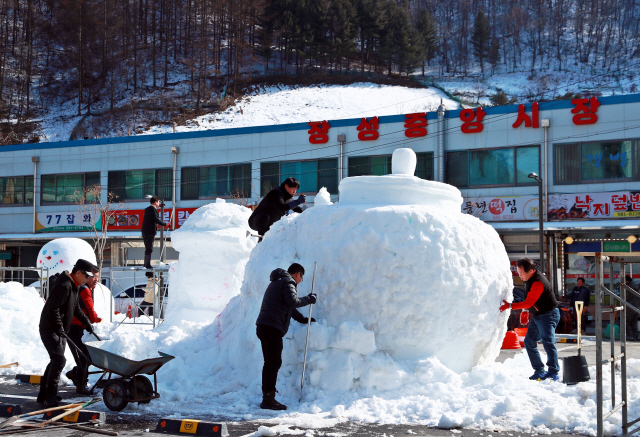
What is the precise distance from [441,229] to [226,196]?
19.9 meters

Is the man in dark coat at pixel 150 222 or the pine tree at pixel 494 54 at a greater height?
the pine tree at pixel 494 54

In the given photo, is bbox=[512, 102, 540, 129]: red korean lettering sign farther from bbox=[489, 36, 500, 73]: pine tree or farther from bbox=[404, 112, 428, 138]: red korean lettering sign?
bbox=[489, 36, 500, 73]: pine tree

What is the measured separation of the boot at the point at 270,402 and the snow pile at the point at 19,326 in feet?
17.4

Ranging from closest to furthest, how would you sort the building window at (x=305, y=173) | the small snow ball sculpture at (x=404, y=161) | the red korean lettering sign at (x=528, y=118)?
1. the small snow ball sculpture at (x=404, y=161)
2. the red korean lettering sign at (x=528, y=118)
3. the building window at (x=305, y=173)

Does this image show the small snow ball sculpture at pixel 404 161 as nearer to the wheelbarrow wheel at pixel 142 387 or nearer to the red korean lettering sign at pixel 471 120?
the wheelbarrow wheel at pixel 142 387

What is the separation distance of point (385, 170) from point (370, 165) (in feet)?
2.16

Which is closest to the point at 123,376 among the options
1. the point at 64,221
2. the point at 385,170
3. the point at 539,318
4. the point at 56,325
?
the point at 56,325

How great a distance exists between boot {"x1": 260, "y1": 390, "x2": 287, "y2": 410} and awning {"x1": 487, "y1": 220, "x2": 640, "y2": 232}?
16.5m

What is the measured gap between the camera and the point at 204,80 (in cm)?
5991

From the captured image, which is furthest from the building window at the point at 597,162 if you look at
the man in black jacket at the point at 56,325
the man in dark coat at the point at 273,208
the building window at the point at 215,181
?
the man in black jacket at the point at 56,325

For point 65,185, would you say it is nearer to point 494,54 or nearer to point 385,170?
point 385,170

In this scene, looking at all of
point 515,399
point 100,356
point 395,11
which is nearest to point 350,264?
point 515,399

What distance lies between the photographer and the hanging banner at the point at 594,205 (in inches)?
824

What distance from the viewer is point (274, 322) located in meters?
6.76
